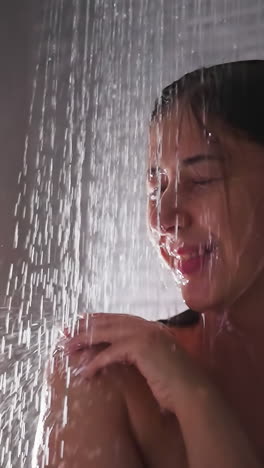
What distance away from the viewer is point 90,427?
696mm

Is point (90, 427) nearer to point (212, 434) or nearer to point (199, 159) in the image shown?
point (212, 434)

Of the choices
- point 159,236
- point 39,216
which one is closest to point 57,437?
point 159,236

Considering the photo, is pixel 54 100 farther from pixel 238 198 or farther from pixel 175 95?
pixel 238 198

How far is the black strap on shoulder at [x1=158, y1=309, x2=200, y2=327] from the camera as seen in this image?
784mm

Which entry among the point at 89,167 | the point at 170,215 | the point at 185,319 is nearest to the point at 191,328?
the point at 185,319

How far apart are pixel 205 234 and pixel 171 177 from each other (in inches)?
2.9

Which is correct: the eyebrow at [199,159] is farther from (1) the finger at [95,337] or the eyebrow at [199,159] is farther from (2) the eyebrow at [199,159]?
(1) the finger at [95,337]

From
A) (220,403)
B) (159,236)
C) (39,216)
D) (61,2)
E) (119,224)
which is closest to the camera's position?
(220,403)

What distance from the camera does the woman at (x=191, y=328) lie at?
2.28 ft

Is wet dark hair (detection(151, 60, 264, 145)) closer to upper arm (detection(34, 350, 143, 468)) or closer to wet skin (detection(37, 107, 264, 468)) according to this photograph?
wet skin (detection(37, 107, 264, 468))

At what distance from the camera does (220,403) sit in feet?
2.26

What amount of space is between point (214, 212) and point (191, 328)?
0.13 m

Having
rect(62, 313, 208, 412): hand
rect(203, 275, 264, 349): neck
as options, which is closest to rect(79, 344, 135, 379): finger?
rect(62, 313, 208, 412): hand

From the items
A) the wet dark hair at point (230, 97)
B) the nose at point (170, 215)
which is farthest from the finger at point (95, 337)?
the wet dark hair at point (230, 97)
